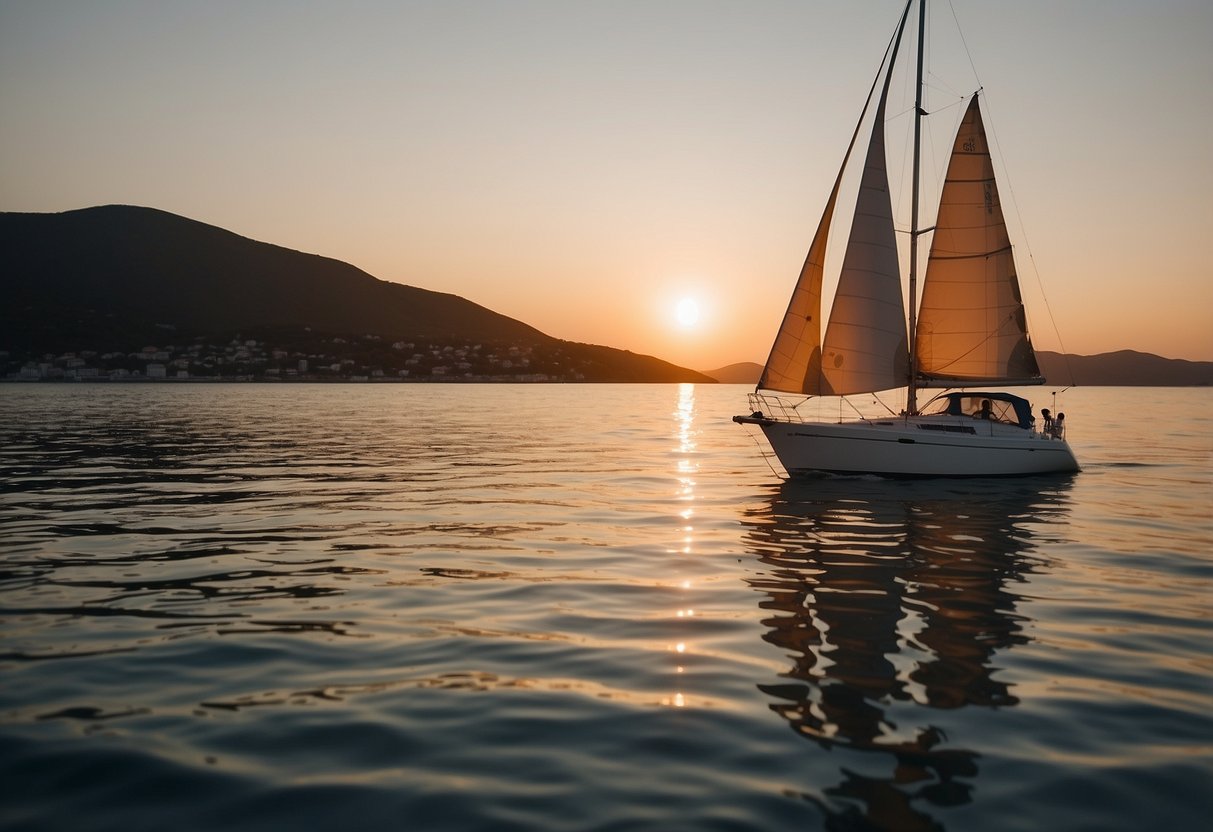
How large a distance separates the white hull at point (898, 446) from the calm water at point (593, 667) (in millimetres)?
6445

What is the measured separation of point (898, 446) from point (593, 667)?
21.9 m

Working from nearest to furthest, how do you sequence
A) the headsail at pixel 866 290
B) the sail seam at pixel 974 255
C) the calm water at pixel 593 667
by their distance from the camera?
the calm water at pixel 593 667 → the headsail at pixel 866 290 → the sail seam at pixel 974 255

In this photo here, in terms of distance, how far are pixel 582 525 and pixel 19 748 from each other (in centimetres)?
1313

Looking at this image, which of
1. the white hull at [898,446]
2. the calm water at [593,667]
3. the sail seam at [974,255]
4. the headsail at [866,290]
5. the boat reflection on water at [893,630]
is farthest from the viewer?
the sail seam at [974,255]

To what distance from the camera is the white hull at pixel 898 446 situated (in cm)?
2872

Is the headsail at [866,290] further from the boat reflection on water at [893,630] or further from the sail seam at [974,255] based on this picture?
the boat reflection on water at [893,630]

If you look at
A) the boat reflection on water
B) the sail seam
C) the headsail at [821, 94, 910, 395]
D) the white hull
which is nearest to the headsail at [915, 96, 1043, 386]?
the sail seam

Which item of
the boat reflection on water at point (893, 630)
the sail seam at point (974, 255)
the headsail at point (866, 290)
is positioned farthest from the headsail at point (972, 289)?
the boat reflection on water at point (893, 630)

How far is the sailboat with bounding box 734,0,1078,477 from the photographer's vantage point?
28.9 metres

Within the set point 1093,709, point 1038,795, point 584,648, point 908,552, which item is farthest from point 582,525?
point 1038,795

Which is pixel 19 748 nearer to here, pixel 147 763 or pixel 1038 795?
pixel 147 763

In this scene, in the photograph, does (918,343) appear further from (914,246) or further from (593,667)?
(593,667)

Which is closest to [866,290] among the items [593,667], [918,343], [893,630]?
[918,343]

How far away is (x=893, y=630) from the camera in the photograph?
11.0 meters
